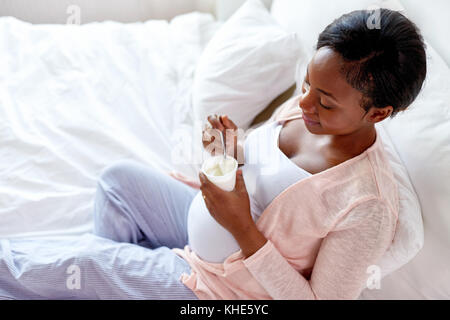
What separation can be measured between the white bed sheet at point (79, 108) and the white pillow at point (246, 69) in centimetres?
13

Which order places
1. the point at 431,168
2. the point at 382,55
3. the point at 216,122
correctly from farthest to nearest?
the point at 216,122, the point at 431,168, the point at 382,55

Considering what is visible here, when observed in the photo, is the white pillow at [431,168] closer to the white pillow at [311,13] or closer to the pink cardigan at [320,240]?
the pink cardigan at [320,240]

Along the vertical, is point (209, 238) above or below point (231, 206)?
below

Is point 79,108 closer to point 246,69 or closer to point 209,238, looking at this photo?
point 246,69

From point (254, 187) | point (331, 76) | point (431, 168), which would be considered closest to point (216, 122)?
point (254, 187)

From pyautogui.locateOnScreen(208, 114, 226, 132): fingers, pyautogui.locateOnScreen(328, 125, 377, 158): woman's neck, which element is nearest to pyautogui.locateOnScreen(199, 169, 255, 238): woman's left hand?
pyautogui.locateOnScreen(208, 114, 226, 132): fingers

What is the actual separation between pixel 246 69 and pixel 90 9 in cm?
48

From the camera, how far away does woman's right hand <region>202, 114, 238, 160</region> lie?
31.4 inches

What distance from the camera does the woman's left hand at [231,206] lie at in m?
0.74

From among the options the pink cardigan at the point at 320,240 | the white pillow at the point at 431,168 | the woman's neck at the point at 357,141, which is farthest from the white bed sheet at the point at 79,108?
the white pillow at the point at 431,168

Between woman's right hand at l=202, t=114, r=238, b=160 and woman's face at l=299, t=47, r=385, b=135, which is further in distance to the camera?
woman's right hand at l=202, t=114, r=238, b=160

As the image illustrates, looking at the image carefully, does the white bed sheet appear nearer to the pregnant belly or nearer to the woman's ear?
the pregnant belly

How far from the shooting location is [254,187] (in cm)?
81

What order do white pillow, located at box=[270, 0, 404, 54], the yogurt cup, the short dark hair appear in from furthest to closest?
white pillow, located at box=[270, 0, 404, 54] → the yogurt cup → the short dark hair
